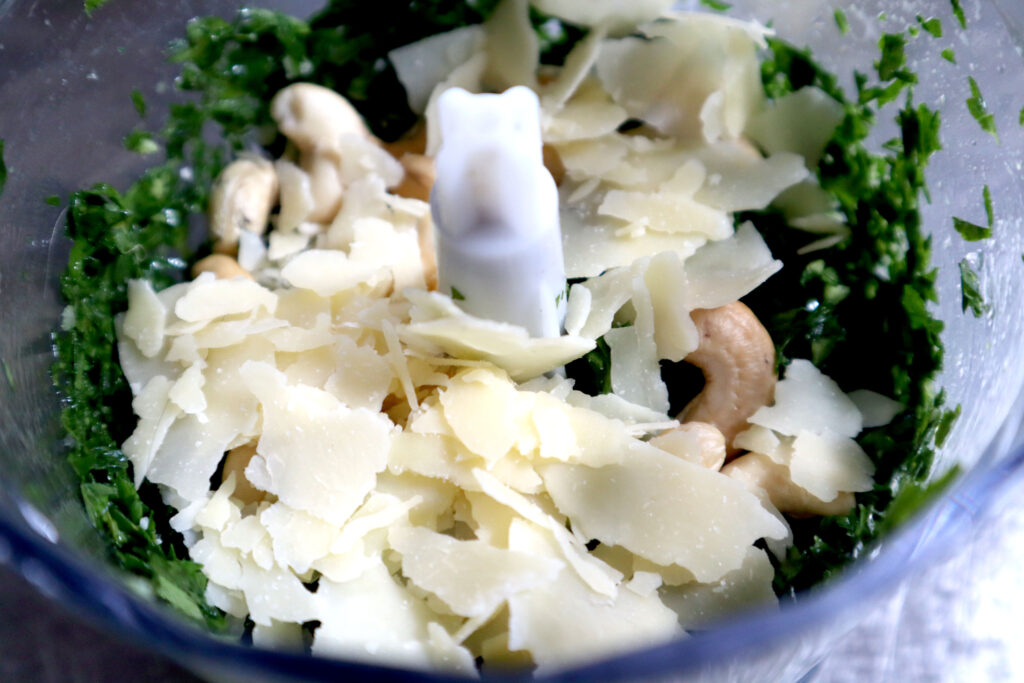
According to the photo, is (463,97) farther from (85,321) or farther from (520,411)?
(85,321)

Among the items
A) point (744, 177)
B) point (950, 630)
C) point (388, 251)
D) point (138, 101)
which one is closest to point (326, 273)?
point (388, 251)

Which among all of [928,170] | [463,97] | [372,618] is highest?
[463,97]

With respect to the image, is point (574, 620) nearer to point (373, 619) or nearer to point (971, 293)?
point (373, 619)

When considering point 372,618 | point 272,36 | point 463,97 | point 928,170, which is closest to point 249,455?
point 372,618

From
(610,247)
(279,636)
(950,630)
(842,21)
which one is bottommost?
(950,630)

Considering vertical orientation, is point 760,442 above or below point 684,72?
below

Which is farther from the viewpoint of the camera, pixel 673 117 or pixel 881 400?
pixel 673 117

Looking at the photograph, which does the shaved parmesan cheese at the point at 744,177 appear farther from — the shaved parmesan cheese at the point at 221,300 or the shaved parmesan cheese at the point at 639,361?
the shaved parmesan cheese at the point at 221,300

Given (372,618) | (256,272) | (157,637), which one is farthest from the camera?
(256,272)
